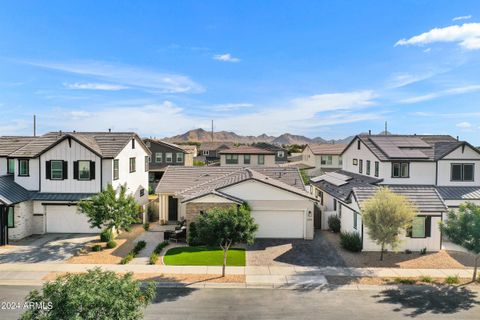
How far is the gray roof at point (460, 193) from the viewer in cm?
2770

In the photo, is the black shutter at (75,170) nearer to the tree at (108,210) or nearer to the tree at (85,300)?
the tree at (108,210)

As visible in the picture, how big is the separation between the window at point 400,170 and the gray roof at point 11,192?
101 feet

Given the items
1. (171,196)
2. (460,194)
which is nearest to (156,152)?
(171,196)

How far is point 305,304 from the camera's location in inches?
580

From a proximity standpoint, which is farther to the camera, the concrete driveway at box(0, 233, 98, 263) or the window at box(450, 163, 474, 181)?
the window at box(450, 163, 474, 181)

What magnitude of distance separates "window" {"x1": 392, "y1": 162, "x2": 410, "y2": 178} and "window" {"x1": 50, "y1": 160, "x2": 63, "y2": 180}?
28.5m

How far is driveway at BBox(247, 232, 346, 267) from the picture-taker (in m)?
20.2

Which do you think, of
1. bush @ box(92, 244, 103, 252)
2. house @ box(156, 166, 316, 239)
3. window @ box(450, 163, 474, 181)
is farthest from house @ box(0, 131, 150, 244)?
window @ box(450, 163, 474, 181)

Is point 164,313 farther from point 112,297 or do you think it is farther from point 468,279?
point 468,279

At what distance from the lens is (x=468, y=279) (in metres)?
18.0

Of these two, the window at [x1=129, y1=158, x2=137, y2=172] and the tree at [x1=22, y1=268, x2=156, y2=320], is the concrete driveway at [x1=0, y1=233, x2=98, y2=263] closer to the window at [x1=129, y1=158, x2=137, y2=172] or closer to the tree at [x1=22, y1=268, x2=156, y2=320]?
the window at [x1=129, y1=158, x2=137, y2=172]

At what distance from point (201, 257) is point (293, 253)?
6.05 meters

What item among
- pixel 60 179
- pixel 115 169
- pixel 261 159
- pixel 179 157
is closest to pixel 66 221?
pixel 60 179

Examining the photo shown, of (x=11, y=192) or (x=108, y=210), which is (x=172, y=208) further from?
(x=11, y=192)
